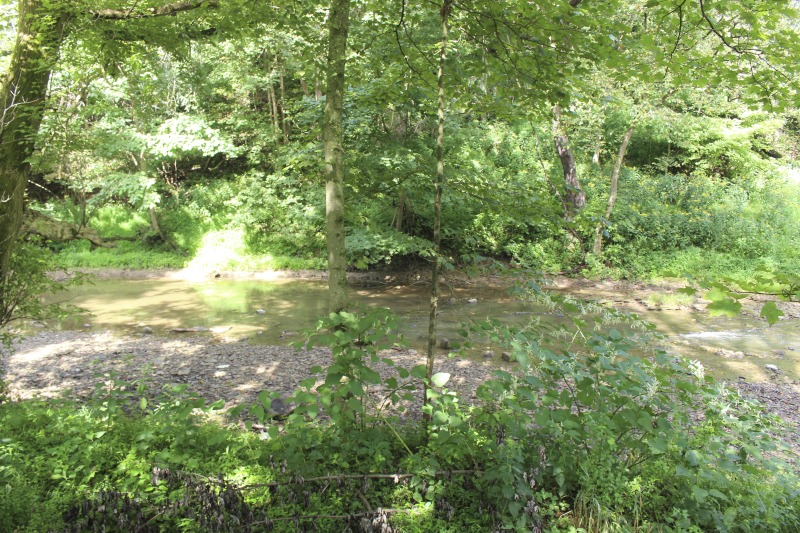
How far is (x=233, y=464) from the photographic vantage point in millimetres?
3109

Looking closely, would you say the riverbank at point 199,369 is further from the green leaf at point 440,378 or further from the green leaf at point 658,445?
the green leaf at point 658,445

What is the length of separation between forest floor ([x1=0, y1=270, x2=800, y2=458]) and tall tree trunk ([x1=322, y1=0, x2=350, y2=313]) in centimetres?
146

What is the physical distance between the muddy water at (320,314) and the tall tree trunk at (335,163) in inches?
94.0

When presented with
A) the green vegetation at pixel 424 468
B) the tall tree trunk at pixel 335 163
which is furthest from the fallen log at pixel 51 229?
the tall tree trunk at pixel 335 163

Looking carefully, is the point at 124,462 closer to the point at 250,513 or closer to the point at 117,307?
the point at 250,513

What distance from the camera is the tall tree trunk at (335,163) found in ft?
12.6

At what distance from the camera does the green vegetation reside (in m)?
2.60

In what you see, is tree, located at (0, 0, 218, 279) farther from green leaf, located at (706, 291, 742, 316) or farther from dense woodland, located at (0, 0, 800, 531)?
green leaf, located at (706, 291, 742, 316)

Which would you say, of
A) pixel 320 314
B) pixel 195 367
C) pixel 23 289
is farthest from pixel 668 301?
pixel 23 289

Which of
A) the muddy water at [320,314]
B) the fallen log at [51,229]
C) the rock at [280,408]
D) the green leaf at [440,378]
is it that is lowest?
the muddy water at [320,314]

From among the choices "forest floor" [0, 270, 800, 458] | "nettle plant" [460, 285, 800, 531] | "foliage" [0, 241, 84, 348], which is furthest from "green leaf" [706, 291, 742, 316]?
"foliage" [0, 241, 84, 348]

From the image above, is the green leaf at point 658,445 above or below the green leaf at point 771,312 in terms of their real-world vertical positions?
below

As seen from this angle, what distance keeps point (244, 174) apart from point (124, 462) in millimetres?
17112

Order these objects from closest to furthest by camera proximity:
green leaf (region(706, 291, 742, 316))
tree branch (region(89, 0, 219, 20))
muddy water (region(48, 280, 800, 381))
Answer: green leaf (region(706, 291, 742, 316)), tree branch (region(89, 0, 219, 20)), muddy water (region(48, 280, 800, 381))
